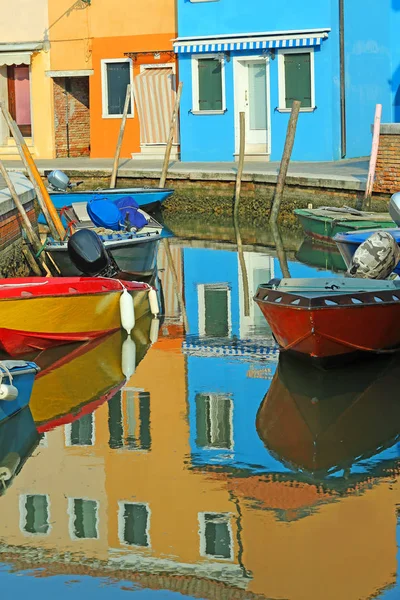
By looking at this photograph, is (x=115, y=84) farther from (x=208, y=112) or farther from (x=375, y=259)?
(x=375, y=259)

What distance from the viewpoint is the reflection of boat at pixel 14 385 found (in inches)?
363

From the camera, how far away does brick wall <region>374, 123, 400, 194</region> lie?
19969 millimetres

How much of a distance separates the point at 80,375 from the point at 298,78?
51.9 feet

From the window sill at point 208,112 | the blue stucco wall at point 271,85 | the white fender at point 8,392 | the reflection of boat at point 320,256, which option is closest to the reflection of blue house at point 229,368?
the reflection of boat at point 320,256

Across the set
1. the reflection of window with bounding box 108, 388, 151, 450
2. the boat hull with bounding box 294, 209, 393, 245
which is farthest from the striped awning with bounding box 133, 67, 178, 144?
the reflection of window with bounding box 108, 388, 151, 450

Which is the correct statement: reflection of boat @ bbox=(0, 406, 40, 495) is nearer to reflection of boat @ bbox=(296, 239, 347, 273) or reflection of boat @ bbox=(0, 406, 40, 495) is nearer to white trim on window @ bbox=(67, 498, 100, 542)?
white trim on window @ bbox=(67, 498, 100, 542)

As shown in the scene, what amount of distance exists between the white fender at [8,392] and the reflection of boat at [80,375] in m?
0.55

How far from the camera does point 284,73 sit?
1031 inches

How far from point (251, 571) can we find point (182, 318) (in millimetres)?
7409

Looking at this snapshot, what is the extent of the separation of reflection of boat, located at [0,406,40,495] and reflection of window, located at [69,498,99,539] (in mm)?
621

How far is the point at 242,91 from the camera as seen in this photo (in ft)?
88.6

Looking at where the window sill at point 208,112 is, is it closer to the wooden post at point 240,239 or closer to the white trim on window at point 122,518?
the wooden post at point 240,239

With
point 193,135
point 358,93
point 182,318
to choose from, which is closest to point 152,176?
point 193,135

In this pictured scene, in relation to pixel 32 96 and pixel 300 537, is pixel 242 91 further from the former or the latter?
pixel 300 537
